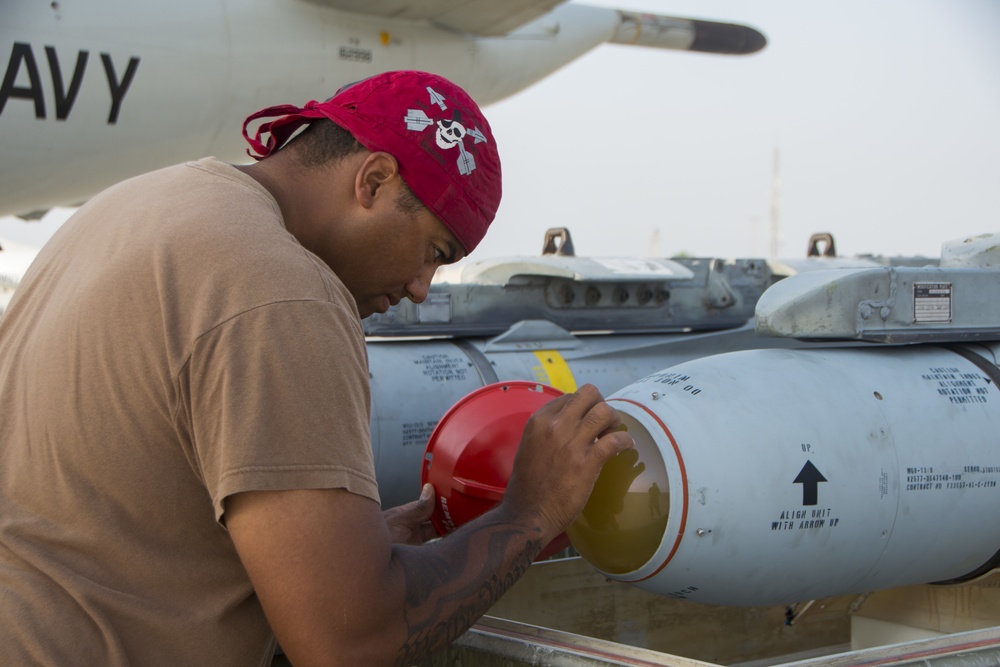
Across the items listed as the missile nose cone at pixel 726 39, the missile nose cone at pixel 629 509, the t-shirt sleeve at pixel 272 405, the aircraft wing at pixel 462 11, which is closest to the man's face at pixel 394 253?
the t-shirt sleeve at pixel 272 405

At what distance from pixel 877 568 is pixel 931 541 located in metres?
0.20

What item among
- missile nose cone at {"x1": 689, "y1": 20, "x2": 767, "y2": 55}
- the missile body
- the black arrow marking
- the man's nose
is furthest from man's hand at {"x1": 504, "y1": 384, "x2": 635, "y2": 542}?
missile nose cone at {"x1": 689, "y1": 20, "x2": 767, "y2": 55}

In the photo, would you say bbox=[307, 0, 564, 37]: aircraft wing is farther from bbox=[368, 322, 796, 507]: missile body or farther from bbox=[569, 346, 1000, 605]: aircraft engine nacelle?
bbox=[569, 346, 1000, 605]: aircraft engine nacelle

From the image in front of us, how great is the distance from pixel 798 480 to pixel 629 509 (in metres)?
0.50

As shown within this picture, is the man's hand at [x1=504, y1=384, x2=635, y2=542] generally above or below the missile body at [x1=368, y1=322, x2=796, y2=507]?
above

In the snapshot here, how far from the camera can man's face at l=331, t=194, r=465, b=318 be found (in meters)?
1.62

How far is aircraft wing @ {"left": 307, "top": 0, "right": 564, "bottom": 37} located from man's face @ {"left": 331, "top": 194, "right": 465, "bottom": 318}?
202 inches

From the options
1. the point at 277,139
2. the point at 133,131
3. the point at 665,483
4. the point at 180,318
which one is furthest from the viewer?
the point at 133,131

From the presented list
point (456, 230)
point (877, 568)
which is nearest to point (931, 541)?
point (877, 568)

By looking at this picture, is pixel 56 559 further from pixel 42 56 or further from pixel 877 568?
pixel 42 56

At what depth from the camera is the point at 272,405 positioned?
4.21ft

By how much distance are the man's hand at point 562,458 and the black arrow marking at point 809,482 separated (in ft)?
3.10

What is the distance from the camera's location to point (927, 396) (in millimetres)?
2990

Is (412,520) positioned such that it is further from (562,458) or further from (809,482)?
(809,482)
